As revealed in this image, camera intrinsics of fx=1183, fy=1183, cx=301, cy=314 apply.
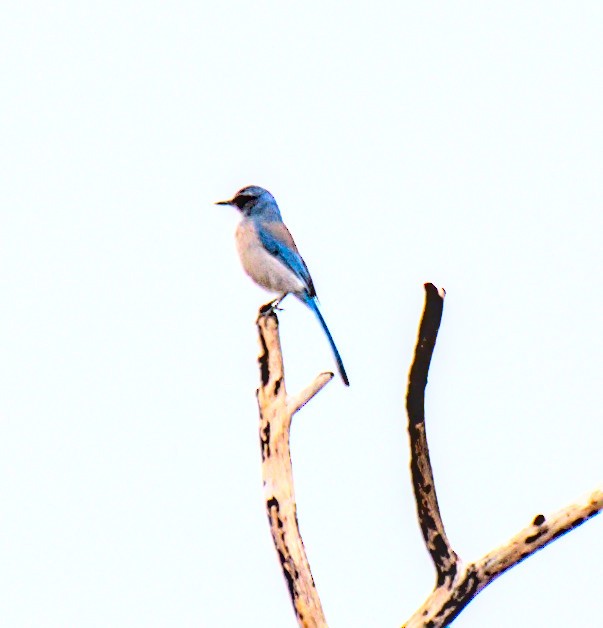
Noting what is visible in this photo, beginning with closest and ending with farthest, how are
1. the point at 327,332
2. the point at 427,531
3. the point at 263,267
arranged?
the point at 427,531, the point at 327,332, the point at 263,267

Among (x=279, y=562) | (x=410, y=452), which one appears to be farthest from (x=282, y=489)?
(x=410, y=452)

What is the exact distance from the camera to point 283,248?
10055mm

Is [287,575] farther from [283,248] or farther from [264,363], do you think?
[283,248]

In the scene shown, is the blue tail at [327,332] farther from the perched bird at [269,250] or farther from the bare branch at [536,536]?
the bare branch at [536,536]

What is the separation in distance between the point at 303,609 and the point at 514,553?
1.19 meters

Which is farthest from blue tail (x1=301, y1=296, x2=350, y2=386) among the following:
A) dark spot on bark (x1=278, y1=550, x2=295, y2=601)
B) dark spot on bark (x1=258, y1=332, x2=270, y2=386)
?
dark spot on bark (x1=278, y1=550, x2=295, y2=601)

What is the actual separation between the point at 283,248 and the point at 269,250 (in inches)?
4.7

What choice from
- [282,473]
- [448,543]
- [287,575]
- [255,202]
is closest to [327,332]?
[255,202]

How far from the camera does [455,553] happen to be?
6.25 meters

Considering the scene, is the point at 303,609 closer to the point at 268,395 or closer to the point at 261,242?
the point at 268,395

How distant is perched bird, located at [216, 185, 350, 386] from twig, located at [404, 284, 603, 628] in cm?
316

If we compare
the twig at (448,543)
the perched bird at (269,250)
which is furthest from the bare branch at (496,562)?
the perched bird at (269,250)

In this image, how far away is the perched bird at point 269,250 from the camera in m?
9.79

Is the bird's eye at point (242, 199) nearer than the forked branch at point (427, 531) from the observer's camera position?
No
